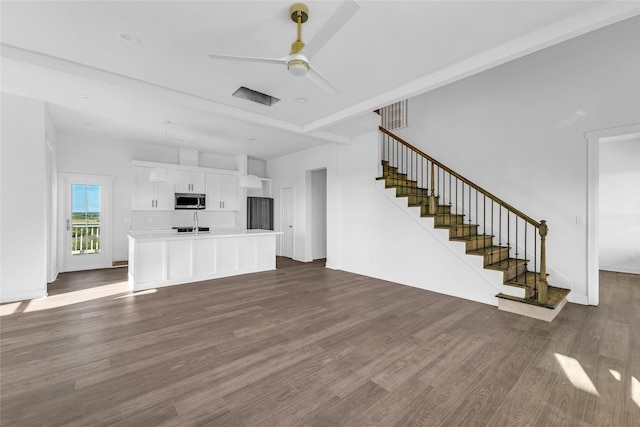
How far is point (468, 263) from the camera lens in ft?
14.5

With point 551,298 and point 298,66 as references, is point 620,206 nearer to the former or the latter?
point 551,298

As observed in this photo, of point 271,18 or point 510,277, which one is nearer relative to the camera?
point 271,18

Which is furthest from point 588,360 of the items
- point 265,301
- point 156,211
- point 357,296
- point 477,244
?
point 156,211

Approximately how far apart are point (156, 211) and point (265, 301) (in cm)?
471

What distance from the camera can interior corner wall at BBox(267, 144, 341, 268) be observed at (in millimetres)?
6777

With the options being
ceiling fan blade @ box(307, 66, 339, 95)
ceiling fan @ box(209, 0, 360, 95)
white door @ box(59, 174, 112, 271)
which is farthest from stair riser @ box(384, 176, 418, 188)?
white door @ box(59, 174, 112, 271)

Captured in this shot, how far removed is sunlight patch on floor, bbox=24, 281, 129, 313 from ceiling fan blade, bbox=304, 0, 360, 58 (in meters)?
4.76

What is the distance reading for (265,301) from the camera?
4234 millimetres

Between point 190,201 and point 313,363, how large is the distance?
6.17 metres

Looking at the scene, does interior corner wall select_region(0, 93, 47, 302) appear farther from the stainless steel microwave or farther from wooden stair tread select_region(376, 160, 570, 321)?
wooden stair tread select_region(376, 160, 570, 321)

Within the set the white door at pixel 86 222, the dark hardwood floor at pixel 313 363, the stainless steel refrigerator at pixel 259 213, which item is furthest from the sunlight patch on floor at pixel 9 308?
the stainless steel refrigerator at pixel 259 213

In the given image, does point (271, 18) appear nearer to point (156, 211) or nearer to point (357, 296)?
point (357, 296)

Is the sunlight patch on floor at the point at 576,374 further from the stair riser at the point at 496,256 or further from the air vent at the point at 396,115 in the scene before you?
the air vent at the point at 396,115

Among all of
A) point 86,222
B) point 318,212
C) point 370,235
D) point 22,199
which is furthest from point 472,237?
point 86,222
